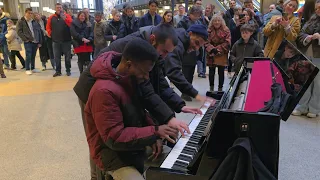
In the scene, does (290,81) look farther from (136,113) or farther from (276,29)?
(276,29)

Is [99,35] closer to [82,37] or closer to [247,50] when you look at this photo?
[82,37]

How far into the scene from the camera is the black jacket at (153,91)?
5.47 feet

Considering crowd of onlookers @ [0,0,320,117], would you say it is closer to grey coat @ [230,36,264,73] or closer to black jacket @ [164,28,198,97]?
grey coat @ [230,36,264,73]

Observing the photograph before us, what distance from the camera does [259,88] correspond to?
76.7 inches

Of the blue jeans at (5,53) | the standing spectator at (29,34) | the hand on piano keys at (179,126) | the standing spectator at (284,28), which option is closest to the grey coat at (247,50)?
the standing spectator at (284,28)

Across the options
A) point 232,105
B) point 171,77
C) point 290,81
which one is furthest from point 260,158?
point 171,77

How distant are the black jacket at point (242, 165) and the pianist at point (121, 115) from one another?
355 mm

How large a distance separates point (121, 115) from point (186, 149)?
381 millimetres

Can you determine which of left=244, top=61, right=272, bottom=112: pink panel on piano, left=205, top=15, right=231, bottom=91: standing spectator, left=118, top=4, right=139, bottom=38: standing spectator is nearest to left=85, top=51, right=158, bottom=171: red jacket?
left=244, top=61, right=272, bottom=112: pink panel on piano

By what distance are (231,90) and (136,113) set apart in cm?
71

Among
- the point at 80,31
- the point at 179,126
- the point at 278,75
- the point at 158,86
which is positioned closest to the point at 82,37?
the point at 80,31

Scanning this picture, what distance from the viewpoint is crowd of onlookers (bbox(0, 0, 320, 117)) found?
3.79 m

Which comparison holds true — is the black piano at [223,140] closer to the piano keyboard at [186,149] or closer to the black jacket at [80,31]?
the piano keyboard at [186,149]

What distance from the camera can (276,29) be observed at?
3842mm
